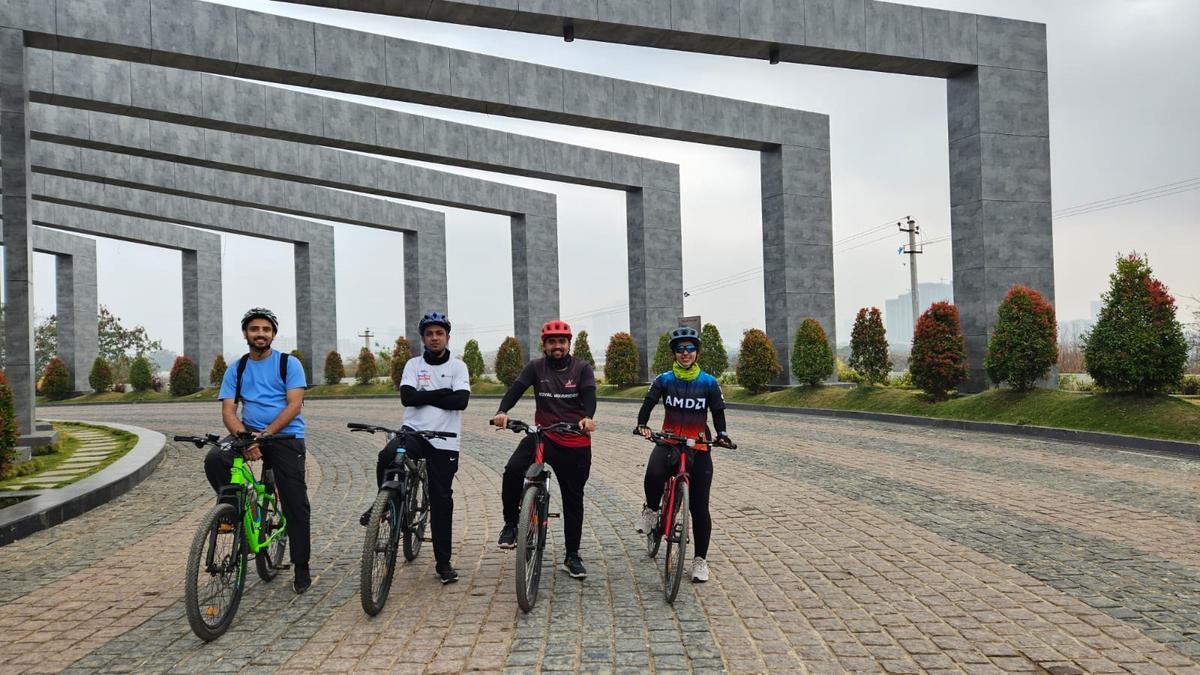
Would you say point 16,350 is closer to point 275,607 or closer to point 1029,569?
point 275,607

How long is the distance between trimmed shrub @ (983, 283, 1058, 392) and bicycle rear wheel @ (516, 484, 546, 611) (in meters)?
14.0

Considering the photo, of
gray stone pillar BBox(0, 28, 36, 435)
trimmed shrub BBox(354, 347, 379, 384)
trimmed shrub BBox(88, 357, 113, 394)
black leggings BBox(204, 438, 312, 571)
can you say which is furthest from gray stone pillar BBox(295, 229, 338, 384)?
black leggings BBox(204, 438, 312, 571)

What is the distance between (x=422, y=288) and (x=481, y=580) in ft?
107

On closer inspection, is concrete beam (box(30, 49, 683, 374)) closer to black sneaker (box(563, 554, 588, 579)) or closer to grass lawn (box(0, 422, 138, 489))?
grass lawn (box(0, 422, 138, 489))

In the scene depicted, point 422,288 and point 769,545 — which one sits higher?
point 422,288

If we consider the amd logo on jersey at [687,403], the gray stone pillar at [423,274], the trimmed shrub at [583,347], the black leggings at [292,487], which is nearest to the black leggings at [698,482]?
the amd logo on jersey at [687,403]

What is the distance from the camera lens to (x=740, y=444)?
14.2 meters

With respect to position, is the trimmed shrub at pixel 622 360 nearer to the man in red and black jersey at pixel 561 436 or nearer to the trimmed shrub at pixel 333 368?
the trimmed shrub at pixel 333 368

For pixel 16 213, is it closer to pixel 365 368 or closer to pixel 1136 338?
pixel 1136 338

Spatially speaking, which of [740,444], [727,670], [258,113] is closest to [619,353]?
[258,113]

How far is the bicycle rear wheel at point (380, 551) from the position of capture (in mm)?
4871

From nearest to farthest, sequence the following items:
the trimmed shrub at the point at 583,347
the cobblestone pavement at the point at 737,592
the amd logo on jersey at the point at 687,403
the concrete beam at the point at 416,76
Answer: the cobblestone pavement at the point at 737,592, the amd logo on jersey at the point at 687,403, the concrete beam at the point at 416,76, the trimmed shrub at the point at 583,347

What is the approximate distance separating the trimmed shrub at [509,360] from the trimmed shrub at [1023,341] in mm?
20925

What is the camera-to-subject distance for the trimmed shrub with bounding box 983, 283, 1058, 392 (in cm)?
1653
